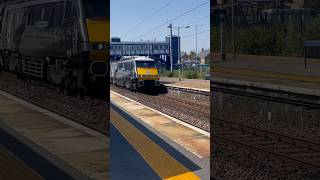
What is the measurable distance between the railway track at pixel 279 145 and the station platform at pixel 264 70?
699mm

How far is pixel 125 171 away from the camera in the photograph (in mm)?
2646

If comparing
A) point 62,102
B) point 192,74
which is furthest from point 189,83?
point 62,102

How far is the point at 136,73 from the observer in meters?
3.00

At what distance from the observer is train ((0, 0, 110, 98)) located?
285cm

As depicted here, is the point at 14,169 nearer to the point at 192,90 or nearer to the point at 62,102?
the point at 62,102

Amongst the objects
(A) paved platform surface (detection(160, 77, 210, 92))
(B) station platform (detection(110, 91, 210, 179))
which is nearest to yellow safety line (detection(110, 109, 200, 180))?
(B) station platform (detection(110, 91, 210, 179))

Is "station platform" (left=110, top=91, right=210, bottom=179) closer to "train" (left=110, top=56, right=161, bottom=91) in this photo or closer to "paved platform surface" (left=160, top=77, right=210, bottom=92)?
"train" (left=110, top=56, right=161, bottom=91)

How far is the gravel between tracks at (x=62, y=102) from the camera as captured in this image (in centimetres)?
304

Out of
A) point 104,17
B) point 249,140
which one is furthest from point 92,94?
point 249,140

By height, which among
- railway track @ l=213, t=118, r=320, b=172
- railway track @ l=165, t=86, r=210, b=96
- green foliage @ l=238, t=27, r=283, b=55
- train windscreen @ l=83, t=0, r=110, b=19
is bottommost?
railway track @ l=213, t=118, r=320, b=172

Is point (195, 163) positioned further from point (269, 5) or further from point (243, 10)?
point (269, 5)

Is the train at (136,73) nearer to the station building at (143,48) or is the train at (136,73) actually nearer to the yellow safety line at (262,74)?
the station building at (143,48)

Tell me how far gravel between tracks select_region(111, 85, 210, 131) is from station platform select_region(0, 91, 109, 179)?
40 centimetres

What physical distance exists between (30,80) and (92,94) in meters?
1.43
